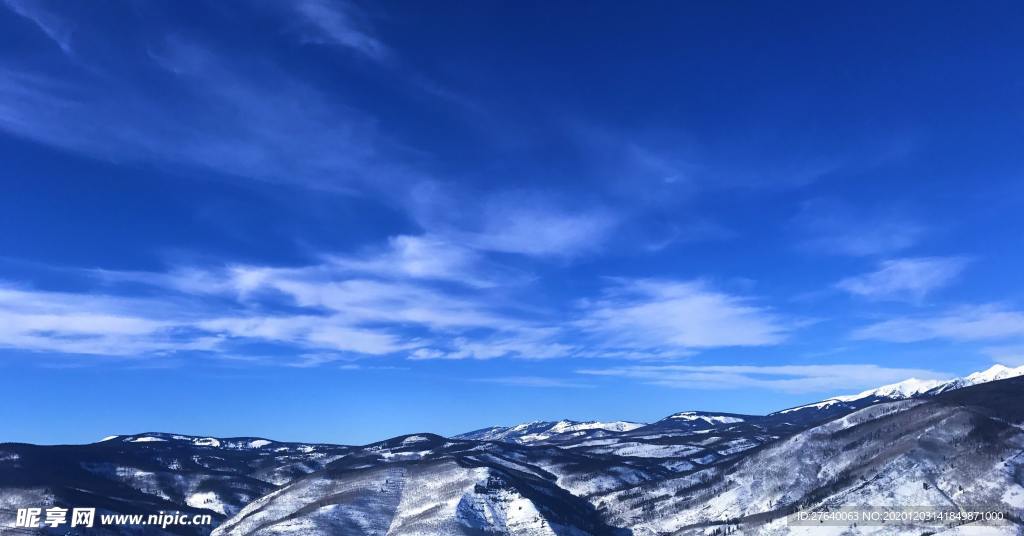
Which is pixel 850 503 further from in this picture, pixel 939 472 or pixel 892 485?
pixel 939 472

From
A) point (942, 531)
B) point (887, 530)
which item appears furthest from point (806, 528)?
point (942, 531)

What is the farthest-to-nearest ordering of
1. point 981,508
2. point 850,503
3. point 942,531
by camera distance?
point 850,503, point 981,508, point 942,531

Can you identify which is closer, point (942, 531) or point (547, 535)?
point (942, 531)

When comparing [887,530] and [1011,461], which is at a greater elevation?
[1011,461]

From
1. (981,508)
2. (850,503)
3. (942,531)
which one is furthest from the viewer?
(850,503)

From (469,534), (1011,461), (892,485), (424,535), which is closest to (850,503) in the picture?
(892,485)

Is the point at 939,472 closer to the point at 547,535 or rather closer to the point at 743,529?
the point at 743,529

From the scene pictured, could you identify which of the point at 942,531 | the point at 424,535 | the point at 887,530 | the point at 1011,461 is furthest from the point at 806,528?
the point at 424,535

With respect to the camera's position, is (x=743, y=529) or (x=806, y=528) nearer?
(x=806, y=528)
